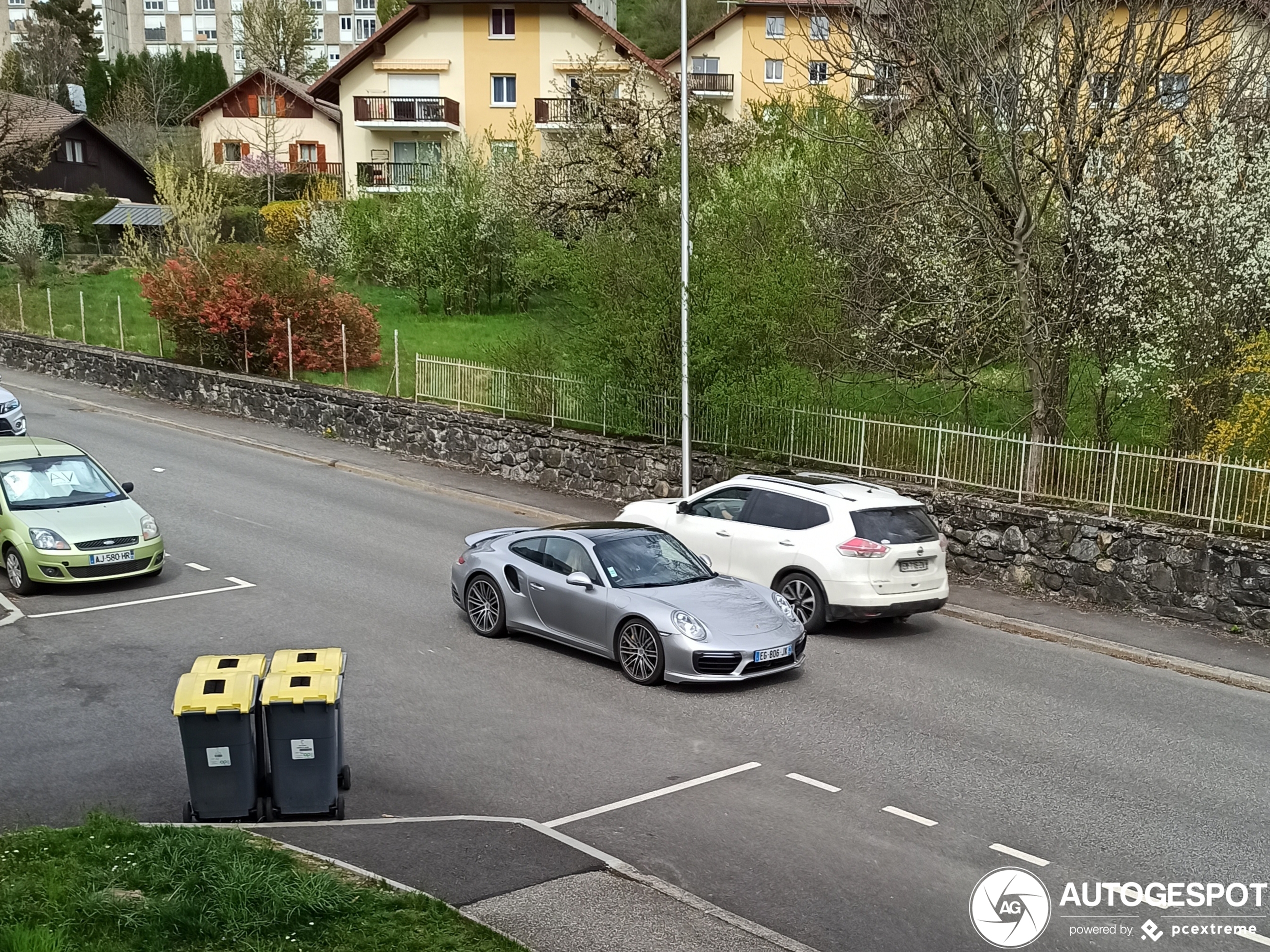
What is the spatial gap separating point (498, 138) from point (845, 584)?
4083 centimetres

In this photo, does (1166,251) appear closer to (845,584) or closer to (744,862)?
(845,584)

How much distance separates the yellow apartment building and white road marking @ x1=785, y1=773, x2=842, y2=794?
45260 mm

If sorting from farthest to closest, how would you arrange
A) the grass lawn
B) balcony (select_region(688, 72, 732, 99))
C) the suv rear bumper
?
balcony (select_region(688, 72, 732, 99)), the suv rear bumper, the grass lawn

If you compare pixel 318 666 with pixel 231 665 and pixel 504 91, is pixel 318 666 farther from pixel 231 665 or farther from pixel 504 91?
pixel 504 91

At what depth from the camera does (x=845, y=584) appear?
13172mm

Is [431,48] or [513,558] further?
[431,48]

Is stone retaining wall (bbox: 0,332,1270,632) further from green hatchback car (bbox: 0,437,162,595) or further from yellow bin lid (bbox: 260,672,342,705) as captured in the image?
yellow bin lid (bbox: 260,672,342,705)

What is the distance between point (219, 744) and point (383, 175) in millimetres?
51297

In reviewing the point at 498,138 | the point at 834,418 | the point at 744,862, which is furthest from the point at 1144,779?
the point at 498,138

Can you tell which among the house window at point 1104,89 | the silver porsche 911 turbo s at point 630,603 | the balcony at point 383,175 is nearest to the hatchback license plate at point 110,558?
the silver porsche 911 turbo s at point 630,603

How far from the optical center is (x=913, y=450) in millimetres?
17359

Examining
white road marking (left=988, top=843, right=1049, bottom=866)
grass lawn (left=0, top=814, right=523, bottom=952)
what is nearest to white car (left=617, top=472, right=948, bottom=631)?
white road marking (left=988, top=843, right=1049, bottom=866)

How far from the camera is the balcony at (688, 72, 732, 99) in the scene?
179ft

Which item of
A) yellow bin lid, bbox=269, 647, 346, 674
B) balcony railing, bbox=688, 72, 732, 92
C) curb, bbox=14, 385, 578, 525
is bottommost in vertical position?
curb, bbox=14, 385, 578, 525
